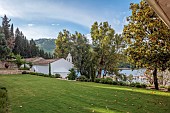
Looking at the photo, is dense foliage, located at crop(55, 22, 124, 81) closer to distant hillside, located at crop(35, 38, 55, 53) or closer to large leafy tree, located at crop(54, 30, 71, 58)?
large leafy tree, located at crop(54, 30, 71, 58)

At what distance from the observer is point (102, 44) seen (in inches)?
1117

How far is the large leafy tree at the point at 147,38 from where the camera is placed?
11.6 meters

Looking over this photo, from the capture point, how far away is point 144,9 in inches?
520

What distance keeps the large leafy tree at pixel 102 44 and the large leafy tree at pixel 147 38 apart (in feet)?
44.1

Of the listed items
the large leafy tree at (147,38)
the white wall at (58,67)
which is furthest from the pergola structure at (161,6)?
the white wall at (58,67)

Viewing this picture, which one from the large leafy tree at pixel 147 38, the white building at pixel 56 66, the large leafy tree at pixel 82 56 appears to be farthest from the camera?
Answer: the white building at pixel 56 66

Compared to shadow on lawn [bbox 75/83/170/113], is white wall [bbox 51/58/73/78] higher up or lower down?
higher up

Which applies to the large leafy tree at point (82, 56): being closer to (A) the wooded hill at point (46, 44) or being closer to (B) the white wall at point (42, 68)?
(B) the white wall at point (42, 68)

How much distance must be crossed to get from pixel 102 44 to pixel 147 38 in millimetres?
14895

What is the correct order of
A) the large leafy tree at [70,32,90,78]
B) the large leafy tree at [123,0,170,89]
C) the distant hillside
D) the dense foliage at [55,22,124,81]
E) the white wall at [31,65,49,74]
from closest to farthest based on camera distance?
1. the large leafy tree at [123,0,170,89]
2. the large leafy tree at [70,32,90,78]
3. the dense foliage at [55,22,124,81]
4. the white wall at [31,65,49,74]
5. the distant hillside

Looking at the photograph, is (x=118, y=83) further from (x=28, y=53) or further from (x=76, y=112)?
(x=28, y=53)

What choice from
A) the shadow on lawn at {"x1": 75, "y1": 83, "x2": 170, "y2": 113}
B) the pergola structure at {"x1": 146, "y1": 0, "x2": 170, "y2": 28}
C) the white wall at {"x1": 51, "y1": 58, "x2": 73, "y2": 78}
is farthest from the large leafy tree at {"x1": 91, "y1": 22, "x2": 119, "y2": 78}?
the pergola structure at {"x1": 146, "y1": 0, "x2": 170, "y2": 28}

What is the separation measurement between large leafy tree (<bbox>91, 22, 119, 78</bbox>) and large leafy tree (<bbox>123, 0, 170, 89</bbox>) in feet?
44.1

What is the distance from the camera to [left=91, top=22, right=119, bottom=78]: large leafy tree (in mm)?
28705
